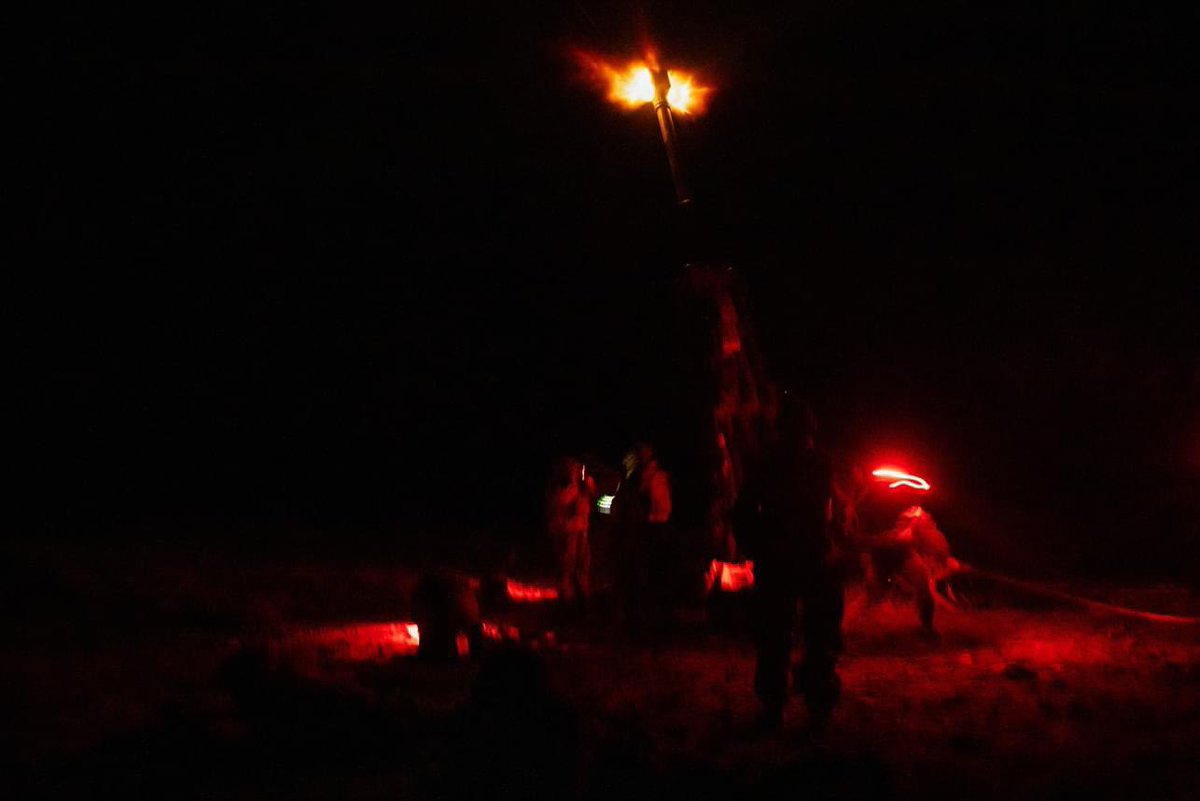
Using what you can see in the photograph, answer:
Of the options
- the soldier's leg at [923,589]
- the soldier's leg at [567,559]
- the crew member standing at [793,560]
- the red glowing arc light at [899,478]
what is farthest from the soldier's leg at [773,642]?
the soldier's leg at [567,559]

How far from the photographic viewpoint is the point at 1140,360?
29656 millimetres

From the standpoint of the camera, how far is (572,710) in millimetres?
7637

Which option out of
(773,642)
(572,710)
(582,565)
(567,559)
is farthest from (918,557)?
(572,710)

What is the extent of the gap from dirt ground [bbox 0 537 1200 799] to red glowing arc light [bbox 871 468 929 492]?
70.1 inches

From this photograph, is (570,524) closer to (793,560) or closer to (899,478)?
(899,478)

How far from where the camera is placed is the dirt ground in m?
7.48

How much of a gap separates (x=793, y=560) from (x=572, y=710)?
7.86 ft

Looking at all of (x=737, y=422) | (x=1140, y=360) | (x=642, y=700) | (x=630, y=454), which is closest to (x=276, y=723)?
(x=642, y=700)

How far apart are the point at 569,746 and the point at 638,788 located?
0.53 m

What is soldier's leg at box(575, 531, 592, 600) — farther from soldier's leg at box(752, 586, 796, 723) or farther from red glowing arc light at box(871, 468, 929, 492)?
soldier's leg at box(752, 586, 796, 723)

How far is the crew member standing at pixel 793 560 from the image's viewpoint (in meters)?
9.17

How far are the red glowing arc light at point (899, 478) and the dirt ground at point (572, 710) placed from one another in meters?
1.78

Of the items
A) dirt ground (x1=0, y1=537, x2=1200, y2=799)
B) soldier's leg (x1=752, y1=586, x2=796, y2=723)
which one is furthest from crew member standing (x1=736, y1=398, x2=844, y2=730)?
dirt ground (x1=0, y1=537, x2=1200, y2=799)

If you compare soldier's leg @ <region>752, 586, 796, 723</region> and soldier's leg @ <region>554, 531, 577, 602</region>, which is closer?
soldier's leg @ <region>752, 586, 796, 723</region>
